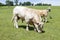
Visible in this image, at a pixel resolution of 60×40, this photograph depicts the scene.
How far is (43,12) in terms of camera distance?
18578mm

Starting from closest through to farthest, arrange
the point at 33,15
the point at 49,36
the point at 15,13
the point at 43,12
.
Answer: the point at 49,36
the point at 33,15
the point at 15,13
the point at 43,12

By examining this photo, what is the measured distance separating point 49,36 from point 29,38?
59.8 inches

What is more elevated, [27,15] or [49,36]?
[27,15]

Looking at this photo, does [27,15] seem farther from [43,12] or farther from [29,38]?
[43,12]

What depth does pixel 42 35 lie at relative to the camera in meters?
12.6

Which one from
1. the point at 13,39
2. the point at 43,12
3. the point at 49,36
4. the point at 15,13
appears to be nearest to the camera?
the point at 13,39

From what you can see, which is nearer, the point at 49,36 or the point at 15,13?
the point at 49,36

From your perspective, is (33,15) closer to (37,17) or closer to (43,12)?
(37,17)

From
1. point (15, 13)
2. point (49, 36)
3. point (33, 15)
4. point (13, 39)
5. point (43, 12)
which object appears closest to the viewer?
point (13, 39)

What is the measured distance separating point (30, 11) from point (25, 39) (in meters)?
2.86

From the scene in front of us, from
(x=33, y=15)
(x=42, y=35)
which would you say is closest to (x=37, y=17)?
(x=33, y=15)

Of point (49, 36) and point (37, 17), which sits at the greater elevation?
point (37, 17)

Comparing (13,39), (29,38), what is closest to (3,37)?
(13,39)

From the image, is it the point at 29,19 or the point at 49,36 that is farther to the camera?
the point at 29,19
